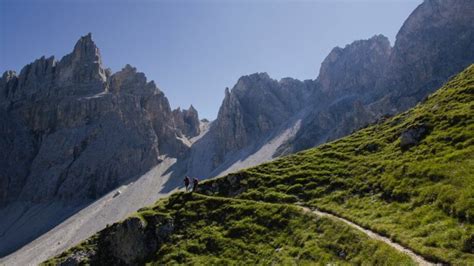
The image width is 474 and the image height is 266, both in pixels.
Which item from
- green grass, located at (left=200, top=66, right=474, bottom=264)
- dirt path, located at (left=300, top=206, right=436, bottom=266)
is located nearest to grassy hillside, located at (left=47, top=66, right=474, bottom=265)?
green grass, located at (left=200, top=66, right=474, bottom=264)

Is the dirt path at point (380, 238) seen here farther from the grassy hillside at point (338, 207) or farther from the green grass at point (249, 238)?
the green grass at point (249, 238)

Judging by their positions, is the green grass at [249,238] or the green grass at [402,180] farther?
the green grass at [249,238]

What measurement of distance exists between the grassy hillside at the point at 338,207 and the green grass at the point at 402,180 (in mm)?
96

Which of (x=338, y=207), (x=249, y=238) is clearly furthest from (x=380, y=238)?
(x=249, y=238)

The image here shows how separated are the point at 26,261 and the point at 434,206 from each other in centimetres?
16703

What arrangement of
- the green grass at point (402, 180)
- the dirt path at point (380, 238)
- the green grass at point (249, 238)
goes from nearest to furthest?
1. the dirt path at point (380, 238)
2. the green grass at point (402, 180)
3. the green grass at point (249, 238)

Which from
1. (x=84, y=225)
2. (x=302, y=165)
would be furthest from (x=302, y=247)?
(x=84, y=225)

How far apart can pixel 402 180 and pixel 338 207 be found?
5.99m

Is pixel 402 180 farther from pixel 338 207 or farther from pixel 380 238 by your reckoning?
pixel 380 238

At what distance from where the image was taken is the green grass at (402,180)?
2576 centimetres

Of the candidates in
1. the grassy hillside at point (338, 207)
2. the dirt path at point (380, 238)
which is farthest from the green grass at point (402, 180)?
the dirt path at point (380, 238)

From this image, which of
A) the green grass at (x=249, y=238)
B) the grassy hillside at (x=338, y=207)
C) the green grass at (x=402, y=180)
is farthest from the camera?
the green grass at (x=249, y=238)

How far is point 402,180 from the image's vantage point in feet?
117

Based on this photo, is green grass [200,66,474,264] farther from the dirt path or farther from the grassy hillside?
the dirt path
